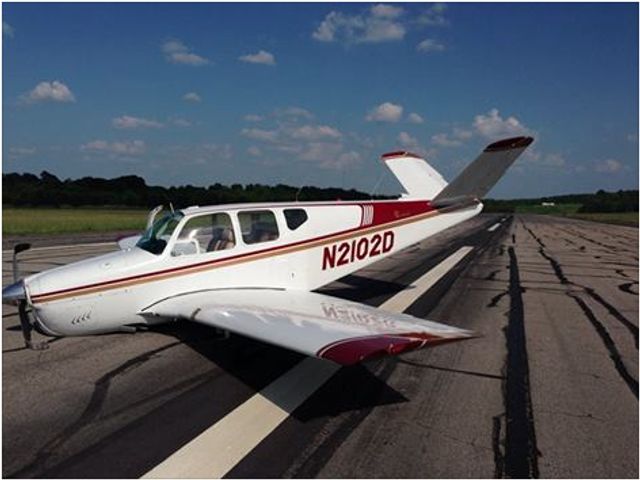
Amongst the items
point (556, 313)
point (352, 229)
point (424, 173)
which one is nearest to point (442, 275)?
point (424, 173)

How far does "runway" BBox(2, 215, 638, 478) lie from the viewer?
3.92 metres

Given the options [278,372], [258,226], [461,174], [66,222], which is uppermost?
[461,174]

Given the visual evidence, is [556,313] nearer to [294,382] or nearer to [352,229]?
[352,229]

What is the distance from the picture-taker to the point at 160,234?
7.33 metres

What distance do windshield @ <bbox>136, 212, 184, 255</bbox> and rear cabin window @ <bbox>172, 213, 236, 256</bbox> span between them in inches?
7.3

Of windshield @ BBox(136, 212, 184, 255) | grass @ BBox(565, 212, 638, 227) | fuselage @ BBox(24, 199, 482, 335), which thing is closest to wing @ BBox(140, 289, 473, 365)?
fuselage @ BBox(24, 199, 482, 335)

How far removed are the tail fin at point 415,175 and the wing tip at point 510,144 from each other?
240 cm

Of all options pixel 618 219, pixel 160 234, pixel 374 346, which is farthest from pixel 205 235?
pixel 618 219

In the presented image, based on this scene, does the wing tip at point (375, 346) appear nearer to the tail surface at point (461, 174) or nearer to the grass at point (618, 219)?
the tail surface at point (461, 174)

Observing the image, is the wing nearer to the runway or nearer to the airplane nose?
the runway

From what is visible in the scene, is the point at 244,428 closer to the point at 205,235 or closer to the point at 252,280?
the point at 252,280

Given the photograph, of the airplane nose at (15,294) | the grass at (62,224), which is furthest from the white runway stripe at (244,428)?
the grass at (62,224)

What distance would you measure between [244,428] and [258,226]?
3.97 meters

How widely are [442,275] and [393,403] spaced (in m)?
9.46
